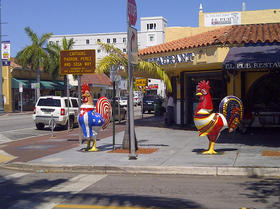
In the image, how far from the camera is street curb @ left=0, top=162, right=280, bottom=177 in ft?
28.1

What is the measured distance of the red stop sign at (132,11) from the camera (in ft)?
34.1

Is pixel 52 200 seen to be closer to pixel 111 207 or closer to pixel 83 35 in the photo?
pixel 111 207

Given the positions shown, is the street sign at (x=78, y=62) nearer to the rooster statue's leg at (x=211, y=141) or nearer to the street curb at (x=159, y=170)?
the street curb at (x=159, y=170)

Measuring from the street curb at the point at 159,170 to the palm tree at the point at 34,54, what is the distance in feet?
111

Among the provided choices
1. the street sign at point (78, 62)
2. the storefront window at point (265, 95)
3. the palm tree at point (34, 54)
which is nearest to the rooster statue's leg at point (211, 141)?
the street sign at point (78, 62)

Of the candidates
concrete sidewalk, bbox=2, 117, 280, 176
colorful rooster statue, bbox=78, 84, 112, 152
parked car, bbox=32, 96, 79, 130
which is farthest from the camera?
parked car, bbox=32, 96, 79, 130

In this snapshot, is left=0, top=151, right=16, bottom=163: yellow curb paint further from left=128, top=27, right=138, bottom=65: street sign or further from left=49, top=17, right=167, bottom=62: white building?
left=49, top=17, right=167, bottom=62: white building

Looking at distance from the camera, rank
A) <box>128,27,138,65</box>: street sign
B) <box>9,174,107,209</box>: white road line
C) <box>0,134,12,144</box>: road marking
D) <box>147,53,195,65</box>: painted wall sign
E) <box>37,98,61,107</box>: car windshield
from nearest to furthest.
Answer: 1. <box>9,174,107,209</box>: white road line
2. <box>128,27,138,65</box>: street sign
3. <box>0,134,12,144</box>: road marking
4. <box>147,53,195,65</box>: painted wall sign
5. <box>37,98,61,107</box>: car windshield

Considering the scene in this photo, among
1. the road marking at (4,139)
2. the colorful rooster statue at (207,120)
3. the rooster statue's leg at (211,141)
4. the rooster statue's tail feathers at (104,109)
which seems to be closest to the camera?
the colorful rooster statue at (207,120)

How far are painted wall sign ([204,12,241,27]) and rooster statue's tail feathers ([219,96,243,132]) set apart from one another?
11.5 meters

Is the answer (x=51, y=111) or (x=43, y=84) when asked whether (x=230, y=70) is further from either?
→ (x=43, y=84)

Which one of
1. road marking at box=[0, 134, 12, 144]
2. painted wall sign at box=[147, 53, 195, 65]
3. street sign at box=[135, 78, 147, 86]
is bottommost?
road marking at box=[0, 134, 12, 144]

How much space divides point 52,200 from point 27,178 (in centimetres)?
238

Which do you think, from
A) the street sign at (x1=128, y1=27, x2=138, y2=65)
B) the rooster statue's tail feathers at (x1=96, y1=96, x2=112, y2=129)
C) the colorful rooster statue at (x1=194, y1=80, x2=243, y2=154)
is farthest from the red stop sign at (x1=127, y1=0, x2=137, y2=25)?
the rooster statue's tail feathers at (x1=96, y1=96, x2=112, y2=129)
